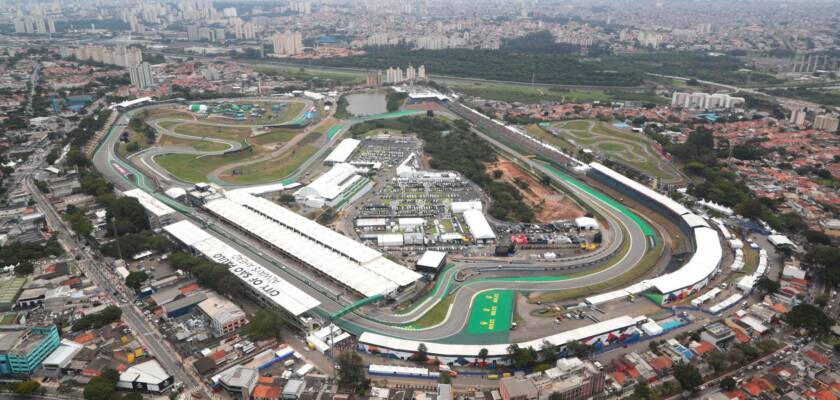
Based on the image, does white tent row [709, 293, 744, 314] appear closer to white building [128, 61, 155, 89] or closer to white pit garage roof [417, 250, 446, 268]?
white pit garage roof [417, 250, 446, 268]

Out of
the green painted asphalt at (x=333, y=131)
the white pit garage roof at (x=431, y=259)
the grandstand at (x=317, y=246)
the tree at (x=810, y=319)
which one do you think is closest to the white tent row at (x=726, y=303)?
the tree at (x=810, y=319)

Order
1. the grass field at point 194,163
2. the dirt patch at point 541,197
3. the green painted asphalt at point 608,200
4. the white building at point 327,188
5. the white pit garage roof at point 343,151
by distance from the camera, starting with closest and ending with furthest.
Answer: the green painted asphalt at point 608,200 < the dirt patch at point 541,197 < the white building at point 327,188 < the grass field at point 194,163 < the white pit garage roof at point 343,151

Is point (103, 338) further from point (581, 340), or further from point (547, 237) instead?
point (547, 237)

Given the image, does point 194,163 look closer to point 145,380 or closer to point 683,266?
point 145,380

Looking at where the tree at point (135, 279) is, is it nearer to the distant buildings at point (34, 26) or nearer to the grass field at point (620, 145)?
the grass field at point (620, 145)

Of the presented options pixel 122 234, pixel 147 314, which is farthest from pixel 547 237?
pixel 122 234

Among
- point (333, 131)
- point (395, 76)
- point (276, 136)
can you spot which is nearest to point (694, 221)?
point (333, 131)

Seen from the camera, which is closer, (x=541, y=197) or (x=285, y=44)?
(x=541, y=197)
